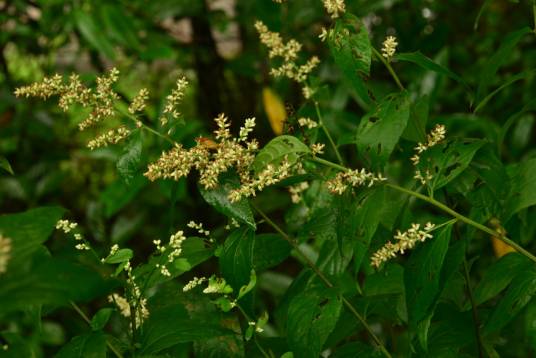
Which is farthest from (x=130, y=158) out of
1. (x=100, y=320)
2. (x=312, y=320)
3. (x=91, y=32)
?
(x=91, y=32)

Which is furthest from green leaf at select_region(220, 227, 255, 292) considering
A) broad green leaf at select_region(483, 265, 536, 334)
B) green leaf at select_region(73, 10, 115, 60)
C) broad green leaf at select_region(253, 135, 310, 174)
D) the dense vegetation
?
green leaf at select_region(73, 10, 115, 60)

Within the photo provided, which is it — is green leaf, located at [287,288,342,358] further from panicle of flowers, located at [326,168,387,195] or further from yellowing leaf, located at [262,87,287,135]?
yellowing leaf, located at [262,87,287,135]

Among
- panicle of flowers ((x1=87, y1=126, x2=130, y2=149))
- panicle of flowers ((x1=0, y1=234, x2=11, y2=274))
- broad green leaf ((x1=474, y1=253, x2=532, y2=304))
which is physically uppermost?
panicle of flowers ((x1=0, y1=234, x2=11, y2=274))

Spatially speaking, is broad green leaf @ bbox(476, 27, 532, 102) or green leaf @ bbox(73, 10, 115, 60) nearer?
broad green leaf @ bbox(476, 27, 532, 102)

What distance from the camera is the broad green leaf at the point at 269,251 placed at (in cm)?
131

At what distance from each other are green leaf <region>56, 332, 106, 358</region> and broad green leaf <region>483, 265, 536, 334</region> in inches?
21.3

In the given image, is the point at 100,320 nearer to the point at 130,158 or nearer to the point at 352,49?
the point at 130,158

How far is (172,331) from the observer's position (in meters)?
1.06

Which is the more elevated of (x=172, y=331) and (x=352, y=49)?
(x=352, y=49)

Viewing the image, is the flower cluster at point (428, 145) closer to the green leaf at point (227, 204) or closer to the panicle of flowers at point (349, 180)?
the panicle of flowers at point (349, 180)

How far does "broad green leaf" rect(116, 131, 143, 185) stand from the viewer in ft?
3.96

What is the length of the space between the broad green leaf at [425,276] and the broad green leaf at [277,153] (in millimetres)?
220

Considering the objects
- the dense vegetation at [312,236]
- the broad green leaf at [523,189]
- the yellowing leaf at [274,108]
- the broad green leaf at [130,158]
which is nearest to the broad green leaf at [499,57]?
the dense vegetation at [312,236]

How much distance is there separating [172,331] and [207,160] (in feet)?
0.80
